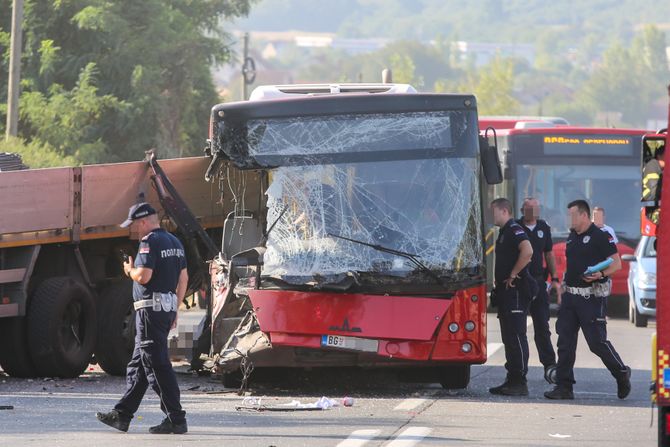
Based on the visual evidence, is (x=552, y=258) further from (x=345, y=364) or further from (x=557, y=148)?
(x=557, y=148)

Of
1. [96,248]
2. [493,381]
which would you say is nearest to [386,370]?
[493,381]

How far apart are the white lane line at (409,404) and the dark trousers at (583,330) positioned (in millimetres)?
1227

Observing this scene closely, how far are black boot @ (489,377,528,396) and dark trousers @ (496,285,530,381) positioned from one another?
0.03m

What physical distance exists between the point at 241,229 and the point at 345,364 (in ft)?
5.30

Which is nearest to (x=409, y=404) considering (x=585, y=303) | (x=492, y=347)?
(x=585, y=303)

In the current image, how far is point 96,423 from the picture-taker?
12383 millimetres

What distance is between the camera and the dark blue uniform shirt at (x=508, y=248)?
1490 cm

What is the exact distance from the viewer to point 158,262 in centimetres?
1184

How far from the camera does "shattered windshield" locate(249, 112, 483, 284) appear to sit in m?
14.1

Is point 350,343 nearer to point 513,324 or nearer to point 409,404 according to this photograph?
point 409,404

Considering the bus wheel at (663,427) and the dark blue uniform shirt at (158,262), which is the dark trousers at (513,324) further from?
the bus wheel at (663,427)

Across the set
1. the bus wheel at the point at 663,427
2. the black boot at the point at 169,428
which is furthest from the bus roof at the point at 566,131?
the bus wheel at the point at 663,427

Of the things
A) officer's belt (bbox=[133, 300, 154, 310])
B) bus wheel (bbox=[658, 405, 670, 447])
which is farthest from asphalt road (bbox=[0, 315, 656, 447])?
bus wheel (bbox=[658, 405, 670, 447])

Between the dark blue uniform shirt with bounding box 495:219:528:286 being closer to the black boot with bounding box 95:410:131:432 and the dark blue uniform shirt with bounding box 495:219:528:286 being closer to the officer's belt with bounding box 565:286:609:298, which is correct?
the officer's belt with bounding box 565:286:609:298
